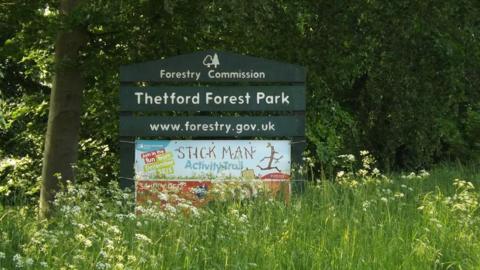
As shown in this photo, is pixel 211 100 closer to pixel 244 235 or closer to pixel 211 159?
pixel 211 159

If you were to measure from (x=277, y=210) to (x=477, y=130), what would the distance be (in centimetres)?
1034


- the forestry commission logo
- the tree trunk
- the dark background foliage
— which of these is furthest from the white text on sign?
the tree trunk

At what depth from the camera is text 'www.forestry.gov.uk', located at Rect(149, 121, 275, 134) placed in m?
7.59

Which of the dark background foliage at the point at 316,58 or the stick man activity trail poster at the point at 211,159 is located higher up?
the dark background foliage at the point at 316,58

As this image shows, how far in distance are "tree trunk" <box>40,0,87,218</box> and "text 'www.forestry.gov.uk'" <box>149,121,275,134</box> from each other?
215cm

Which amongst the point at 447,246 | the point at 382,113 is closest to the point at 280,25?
the point at 382,113

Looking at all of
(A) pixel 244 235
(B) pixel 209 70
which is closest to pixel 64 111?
(B) pixel 209 70

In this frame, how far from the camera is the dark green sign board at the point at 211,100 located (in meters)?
7.63

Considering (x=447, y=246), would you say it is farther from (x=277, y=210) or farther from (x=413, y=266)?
(x=277, y=210)

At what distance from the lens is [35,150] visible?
1367 centimetres

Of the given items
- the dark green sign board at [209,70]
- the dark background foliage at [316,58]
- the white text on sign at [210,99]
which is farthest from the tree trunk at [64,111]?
the white text on sign at [210,99]

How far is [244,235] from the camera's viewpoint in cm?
498

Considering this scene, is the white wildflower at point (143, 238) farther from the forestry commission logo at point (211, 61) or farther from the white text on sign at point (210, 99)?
the forestry commission logo at point (211, 61)

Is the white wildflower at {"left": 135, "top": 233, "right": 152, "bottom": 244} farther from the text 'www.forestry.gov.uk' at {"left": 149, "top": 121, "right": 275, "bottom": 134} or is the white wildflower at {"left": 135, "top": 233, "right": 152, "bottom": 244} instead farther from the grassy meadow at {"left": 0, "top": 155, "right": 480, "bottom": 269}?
the text 'www.forestry.gov.uk' at {"left": 149, "top": 121, "right": 275, "bottom": 134}
